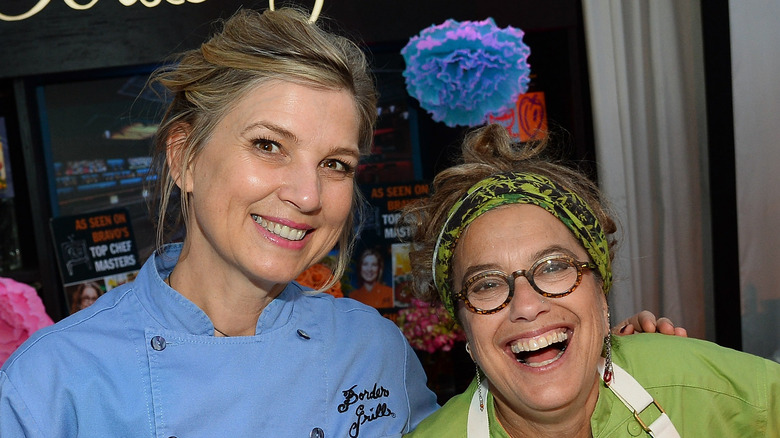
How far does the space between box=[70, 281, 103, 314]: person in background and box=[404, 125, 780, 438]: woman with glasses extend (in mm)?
1966

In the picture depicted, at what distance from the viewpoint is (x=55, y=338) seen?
1.56 metres

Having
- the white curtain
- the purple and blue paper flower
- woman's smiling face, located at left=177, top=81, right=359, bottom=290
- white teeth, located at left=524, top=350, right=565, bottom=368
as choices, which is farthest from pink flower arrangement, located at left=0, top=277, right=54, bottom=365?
→ the white curtain

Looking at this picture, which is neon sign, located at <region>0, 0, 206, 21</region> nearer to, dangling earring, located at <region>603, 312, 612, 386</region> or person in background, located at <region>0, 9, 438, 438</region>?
person in background, located at <region>0, 9, 438, 438</region>

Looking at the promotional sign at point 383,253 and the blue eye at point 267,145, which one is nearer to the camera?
the blue eye at point 267,145

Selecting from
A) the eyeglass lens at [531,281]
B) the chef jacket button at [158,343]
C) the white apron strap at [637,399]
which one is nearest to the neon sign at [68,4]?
the chef jacket button at [158,343]

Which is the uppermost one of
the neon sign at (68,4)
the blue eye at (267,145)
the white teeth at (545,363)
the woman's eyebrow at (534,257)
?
the neon sign at (68,4)

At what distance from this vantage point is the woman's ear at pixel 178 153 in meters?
1.71

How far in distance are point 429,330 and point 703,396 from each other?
1568 millimetres

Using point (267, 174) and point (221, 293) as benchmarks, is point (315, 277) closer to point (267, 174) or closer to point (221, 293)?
point (221, 293)

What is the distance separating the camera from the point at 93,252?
3.33 metres

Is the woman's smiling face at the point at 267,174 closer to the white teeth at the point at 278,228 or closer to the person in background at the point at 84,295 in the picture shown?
the white teeth at the point at 278,228

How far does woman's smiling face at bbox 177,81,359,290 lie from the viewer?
1593mm

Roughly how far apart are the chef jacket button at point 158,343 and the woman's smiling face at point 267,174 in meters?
0.21

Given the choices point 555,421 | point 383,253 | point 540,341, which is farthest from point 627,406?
Result: point 383,253
